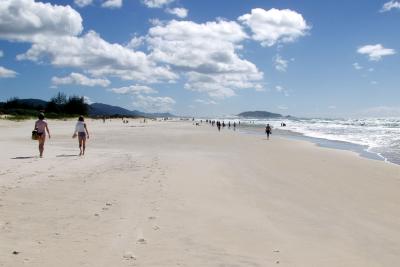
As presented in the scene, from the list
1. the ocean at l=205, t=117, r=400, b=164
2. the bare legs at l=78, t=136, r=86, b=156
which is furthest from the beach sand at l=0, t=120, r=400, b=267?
the ocean at l=205, t=117, r=400, b=164

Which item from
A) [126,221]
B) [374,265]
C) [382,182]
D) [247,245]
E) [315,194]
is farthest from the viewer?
[382,182]

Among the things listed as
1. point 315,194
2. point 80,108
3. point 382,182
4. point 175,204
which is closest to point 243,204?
point 175,204

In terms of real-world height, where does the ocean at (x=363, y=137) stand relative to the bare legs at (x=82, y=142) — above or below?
below

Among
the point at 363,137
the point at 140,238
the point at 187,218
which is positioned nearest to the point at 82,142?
the point at 187,218

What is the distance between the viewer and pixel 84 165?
1563 cm

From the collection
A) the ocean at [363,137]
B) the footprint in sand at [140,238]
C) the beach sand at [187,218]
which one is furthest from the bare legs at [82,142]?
the ocean at [363,137]

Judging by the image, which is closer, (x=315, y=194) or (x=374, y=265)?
(x=374, y=265)

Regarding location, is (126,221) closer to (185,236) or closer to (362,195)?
(185,236)

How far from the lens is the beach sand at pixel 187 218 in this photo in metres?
6.30

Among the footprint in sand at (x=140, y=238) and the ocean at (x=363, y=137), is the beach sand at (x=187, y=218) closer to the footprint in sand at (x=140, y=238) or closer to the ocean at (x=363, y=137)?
the footprint in sand at (x=140, y=238)

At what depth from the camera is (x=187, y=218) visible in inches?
334

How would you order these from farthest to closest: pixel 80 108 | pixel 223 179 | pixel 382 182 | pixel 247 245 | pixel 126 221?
pixel 80 108
pixel 382 182
pixel 223 179
pixel 126 221
pixel 247 245

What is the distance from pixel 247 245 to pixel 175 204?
9.90 ft

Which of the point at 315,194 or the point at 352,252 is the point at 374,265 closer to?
the point at 352,252
